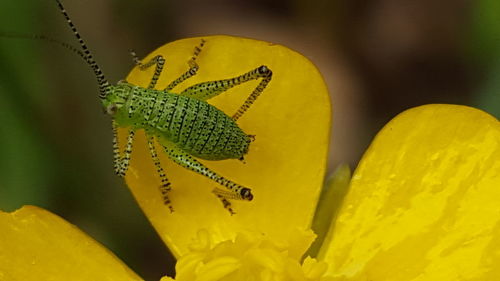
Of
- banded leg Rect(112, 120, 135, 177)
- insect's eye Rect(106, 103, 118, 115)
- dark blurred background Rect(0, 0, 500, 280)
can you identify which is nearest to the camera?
banded leg Rect(112, 120, 135, 177)

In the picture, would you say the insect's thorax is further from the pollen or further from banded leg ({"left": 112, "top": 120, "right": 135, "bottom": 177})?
the pollen

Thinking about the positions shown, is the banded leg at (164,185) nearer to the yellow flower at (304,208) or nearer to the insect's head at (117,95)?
the yellow flower at (304,208)

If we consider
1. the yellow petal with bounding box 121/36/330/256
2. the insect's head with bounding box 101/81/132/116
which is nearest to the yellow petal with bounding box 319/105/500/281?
the yellow petal with bounding box 121/36/330/256

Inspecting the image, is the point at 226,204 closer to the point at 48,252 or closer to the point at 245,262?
the point at 245,262

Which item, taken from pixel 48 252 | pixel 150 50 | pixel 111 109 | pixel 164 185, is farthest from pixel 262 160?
pixel 150 50

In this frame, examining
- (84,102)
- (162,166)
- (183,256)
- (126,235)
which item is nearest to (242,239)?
(183,256)

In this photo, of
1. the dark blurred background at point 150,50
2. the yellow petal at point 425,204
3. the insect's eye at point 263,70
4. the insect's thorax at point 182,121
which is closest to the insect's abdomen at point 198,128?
the insect's thorax at point 182,121

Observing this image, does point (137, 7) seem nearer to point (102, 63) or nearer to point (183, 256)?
point (102, 63)
